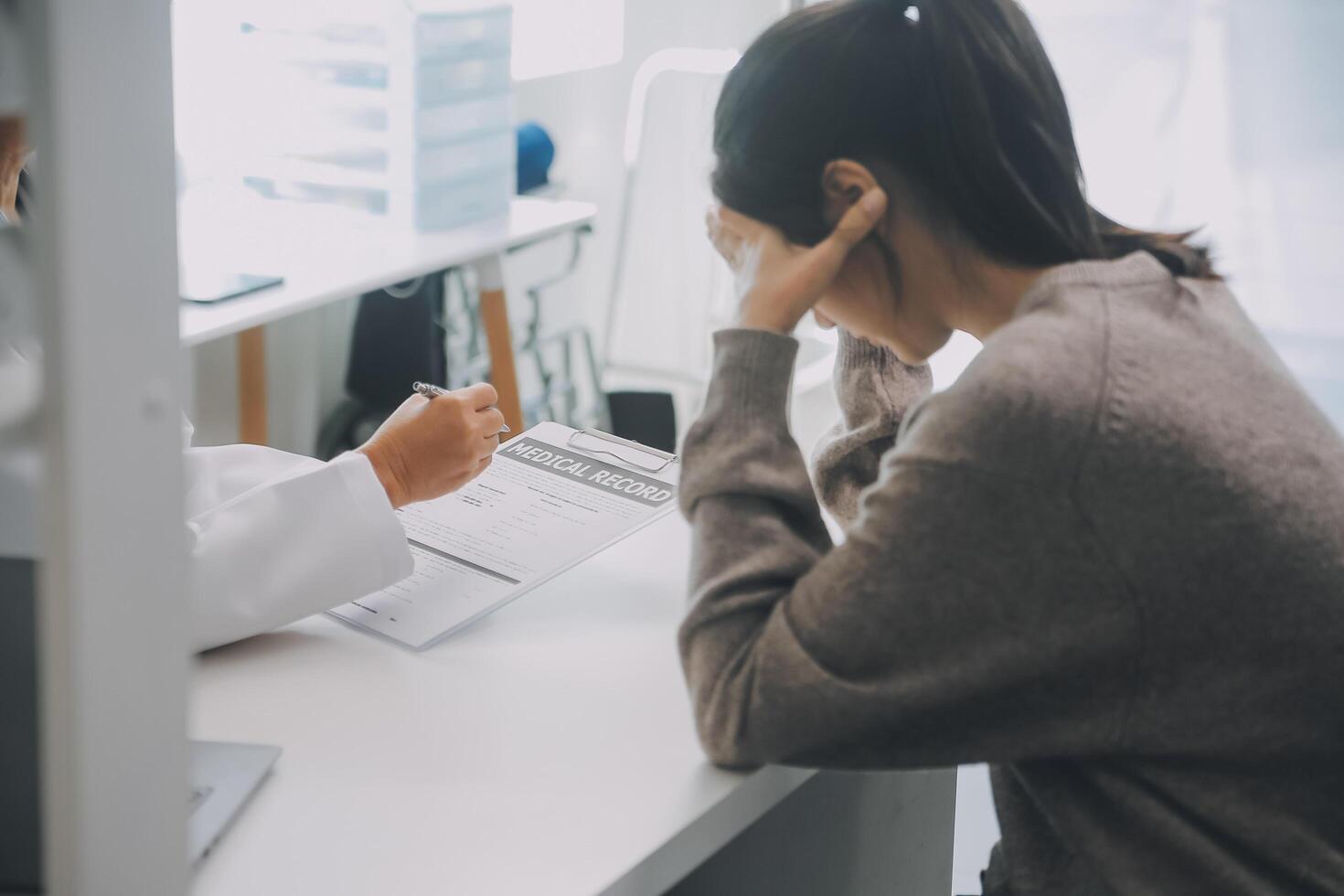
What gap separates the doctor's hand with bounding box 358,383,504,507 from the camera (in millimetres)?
1103

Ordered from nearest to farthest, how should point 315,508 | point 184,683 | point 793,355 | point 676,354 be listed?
point 184,683 < point 793,355 < point 315,508 < point 676,354

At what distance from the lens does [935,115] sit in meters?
0.87

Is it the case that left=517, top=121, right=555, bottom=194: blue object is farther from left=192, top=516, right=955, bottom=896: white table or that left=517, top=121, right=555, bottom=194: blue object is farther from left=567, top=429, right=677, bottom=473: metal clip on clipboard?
left=192, top=516, right=955, bottom=896: white table

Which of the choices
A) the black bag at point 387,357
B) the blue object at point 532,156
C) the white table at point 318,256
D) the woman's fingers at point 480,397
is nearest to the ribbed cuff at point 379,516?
the woman's fingers at point 480,397

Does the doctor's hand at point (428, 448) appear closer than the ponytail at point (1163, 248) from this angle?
No

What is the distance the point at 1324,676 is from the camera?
77cm

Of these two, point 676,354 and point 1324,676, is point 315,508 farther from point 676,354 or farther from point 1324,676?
point 676,354

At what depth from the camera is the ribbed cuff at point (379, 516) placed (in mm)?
1027

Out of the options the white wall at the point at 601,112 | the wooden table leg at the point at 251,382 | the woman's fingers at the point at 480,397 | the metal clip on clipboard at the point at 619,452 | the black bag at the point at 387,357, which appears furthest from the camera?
the white wall at the point at 601,112

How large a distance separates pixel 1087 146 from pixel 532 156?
1.29m

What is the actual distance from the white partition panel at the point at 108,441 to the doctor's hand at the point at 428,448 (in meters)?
0.56

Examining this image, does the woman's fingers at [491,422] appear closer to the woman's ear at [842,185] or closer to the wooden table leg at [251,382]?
the woman's ear at [842,185]

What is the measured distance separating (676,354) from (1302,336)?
145 cm

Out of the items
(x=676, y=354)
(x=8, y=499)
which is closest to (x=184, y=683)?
(x=8, y=499)
